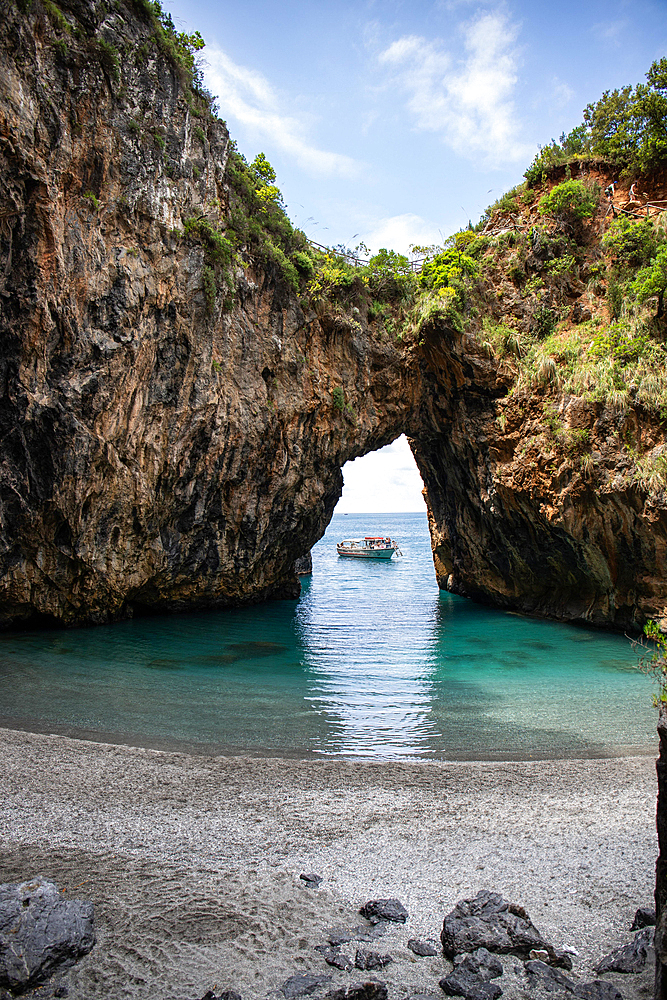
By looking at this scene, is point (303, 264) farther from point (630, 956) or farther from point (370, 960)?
point (630, 956)

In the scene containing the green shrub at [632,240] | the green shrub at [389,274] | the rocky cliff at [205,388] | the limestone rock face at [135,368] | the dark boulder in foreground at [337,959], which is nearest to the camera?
the dark boulder in foreground at [337,959]

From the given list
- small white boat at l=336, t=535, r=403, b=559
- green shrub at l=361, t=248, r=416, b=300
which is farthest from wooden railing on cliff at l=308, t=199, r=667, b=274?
small white boat at l=336, t=535, r=403, b=559

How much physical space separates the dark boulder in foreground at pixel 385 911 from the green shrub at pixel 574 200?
62.4ft

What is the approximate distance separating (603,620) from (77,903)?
1600 centimetres

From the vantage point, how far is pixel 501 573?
67.6 feet

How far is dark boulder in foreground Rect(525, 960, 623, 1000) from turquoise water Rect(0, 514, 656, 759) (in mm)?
3898

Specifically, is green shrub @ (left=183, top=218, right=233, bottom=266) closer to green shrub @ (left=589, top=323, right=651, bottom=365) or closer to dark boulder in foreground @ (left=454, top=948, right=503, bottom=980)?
green shrub @ (left=589, top=323, right=651, bottom=365)

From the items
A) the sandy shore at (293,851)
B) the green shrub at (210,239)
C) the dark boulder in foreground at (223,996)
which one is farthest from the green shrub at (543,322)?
Answer: the dark boulder in foreground at (223,996)

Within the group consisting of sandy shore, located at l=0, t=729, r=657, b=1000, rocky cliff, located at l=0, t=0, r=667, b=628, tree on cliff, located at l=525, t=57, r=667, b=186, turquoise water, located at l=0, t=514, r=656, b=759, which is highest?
tree on cliff, located at l=525, t=57, r=667, b=186

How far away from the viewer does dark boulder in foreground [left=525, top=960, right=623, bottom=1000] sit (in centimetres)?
289

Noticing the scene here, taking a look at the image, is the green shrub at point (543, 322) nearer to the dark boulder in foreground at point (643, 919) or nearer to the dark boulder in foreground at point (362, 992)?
the dark boulder in foreground at point (643, 919)

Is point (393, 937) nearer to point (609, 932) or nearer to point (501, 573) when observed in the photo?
point (609, 932)

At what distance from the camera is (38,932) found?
10.4 feet

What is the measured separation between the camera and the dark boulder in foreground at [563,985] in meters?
2.89
